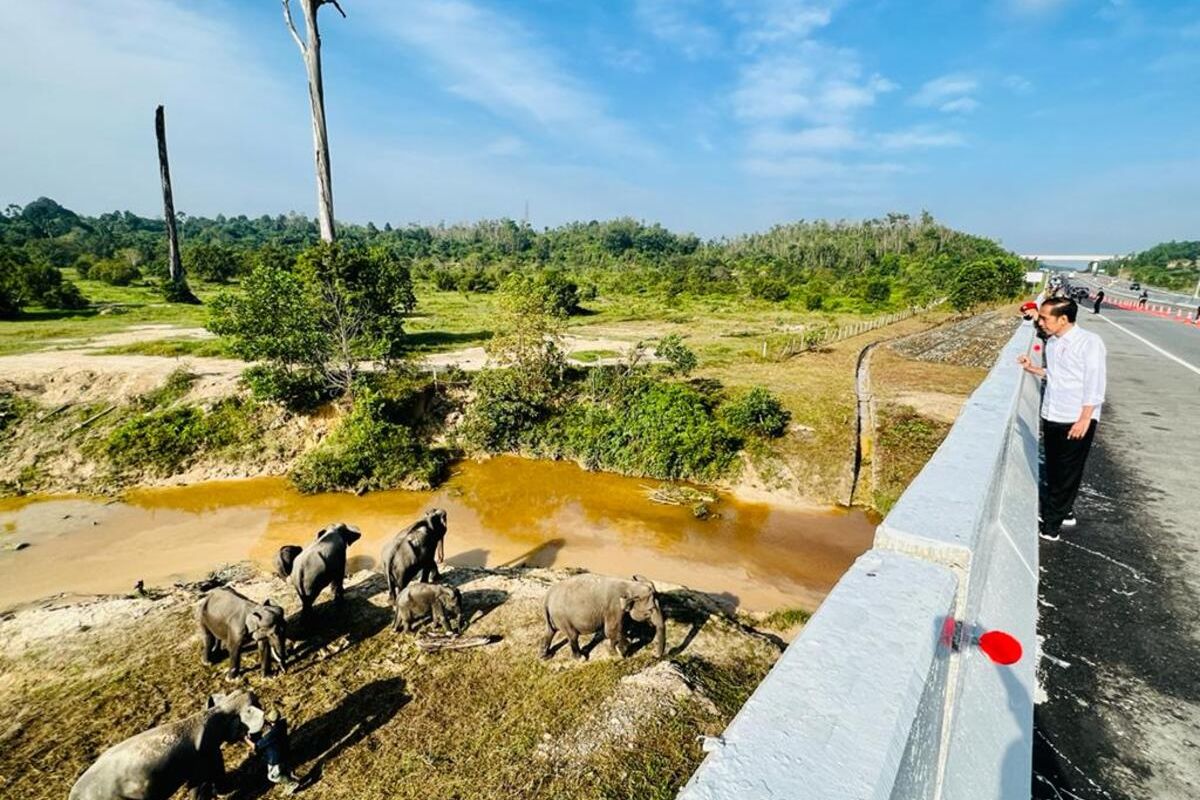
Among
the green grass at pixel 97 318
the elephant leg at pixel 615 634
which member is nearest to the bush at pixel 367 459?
the elephant leg at pixel 615 634

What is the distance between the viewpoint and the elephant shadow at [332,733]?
18.1 ft

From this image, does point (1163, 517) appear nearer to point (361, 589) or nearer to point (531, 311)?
point (361, 589)

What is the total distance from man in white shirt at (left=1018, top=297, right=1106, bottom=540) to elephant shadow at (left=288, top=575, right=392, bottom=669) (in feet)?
26.3

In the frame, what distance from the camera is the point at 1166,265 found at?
97.7 m

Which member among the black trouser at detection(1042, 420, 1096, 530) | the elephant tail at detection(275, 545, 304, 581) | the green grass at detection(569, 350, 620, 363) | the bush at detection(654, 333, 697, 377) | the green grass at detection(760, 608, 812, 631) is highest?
the black trouser at detection(1042, 420, 1096, 530)

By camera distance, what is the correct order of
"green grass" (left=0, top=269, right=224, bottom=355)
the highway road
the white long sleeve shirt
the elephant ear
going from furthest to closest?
1. the highway road
2. "green grass" (left=0, top=269, right=224, bottom=355)
3. the elephant ear
4. the white long sleeve shirt

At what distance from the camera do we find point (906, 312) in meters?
41.4

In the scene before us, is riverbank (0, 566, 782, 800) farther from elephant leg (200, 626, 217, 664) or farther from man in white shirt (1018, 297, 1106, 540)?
man in white shirt (1018, 297, 1106, 540)

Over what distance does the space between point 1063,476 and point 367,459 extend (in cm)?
1505

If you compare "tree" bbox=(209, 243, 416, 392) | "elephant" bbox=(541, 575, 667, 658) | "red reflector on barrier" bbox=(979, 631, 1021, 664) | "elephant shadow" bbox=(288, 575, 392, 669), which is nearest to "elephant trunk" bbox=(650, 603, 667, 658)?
"elephant" bbox=(541, 575, 667, 658)

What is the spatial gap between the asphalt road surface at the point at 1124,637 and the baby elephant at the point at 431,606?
6703 mm

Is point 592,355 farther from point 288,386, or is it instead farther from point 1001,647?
point 1001,647

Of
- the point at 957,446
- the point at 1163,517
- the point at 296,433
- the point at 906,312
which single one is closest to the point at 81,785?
the point at 957,446

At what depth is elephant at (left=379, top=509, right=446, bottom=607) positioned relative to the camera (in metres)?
8.73
